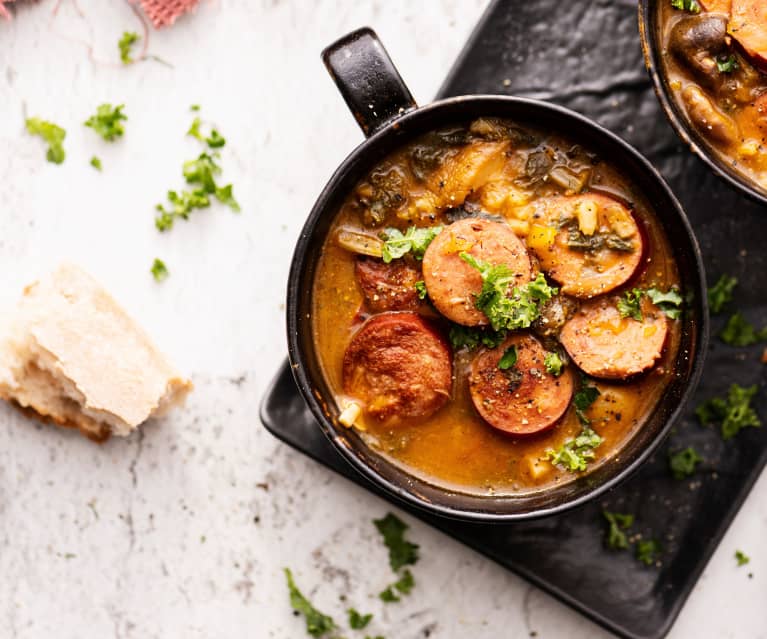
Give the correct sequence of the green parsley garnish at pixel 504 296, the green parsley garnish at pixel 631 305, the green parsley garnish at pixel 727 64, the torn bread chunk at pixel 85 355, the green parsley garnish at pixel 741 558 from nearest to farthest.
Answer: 1. the green parsley garnish at pixel 504 296
2. the green parsley garnish at pixel 631 305
3. the green parsley garnish at pixel 727 64
4. the torn bread chunk at pixel 85 355
5. the green parsley garnish at pixel 741 558

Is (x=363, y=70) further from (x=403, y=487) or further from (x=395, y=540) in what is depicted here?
(x=395, y=540)

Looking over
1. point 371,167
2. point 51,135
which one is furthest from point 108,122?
point 371,167

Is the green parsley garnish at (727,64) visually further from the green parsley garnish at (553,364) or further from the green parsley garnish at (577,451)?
the green parsley garnish at (577,451)

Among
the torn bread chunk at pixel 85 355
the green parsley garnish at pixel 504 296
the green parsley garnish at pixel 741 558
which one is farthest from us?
the green parsley garnish at pixel 741 558

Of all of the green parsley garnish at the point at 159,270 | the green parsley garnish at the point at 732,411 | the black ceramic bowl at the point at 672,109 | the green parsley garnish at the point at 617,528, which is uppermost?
the black ceramic bowl at the point at 672,109

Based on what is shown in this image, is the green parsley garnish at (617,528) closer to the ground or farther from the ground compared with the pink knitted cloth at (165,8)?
closer to the ground

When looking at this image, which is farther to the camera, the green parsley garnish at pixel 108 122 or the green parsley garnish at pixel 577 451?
the green parsley garnish at pixel 108 122

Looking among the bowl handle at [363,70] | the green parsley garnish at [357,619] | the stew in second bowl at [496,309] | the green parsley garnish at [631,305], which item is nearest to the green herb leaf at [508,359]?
the stew in second bowl at [496,309]
